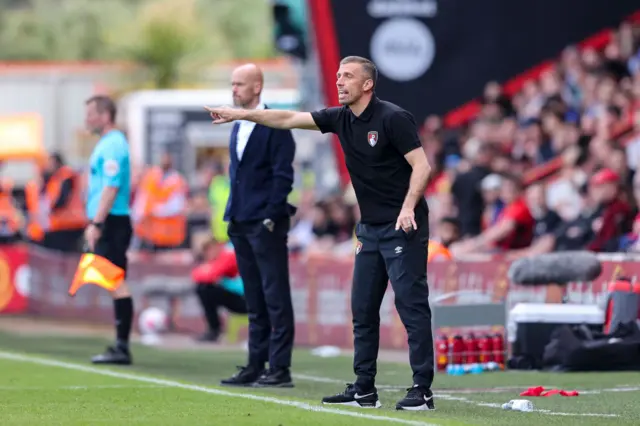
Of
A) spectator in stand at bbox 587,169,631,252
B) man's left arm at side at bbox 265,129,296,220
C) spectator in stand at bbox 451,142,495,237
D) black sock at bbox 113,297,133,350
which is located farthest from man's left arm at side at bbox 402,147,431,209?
spectator in stand at bbox 451,142,495,237

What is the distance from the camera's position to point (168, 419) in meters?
8.71

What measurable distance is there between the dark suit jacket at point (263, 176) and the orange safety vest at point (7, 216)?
12.8 metres

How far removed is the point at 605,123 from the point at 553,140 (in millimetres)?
1492

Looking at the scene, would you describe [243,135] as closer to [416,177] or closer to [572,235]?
[416,177]

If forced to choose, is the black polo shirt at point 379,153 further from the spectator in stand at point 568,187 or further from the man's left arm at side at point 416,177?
the spectator in stand at point 568,187

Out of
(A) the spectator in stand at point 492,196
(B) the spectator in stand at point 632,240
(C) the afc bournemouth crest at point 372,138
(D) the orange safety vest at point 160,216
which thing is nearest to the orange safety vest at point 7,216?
(D) the orange safety vest at point 160,216

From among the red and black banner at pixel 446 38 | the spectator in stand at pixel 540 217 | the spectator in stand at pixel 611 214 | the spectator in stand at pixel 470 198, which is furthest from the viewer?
the red and black banner at pixel 446 38

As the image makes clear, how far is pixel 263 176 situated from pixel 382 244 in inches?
75.9

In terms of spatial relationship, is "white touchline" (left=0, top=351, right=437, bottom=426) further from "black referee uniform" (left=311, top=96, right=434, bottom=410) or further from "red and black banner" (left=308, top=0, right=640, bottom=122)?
"red and black banner" (left=308, top=0, right=640, bottom=122)

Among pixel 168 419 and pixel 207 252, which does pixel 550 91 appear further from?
pixel 168 419

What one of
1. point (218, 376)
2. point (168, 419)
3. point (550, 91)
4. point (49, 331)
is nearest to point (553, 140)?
point (550, 91)

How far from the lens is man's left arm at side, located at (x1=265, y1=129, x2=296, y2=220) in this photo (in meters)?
11.1

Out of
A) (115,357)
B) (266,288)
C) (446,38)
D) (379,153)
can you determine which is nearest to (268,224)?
(266,288)

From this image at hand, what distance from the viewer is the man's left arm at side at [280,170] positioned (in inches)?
436
